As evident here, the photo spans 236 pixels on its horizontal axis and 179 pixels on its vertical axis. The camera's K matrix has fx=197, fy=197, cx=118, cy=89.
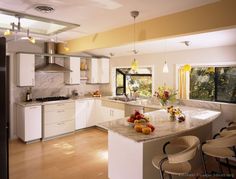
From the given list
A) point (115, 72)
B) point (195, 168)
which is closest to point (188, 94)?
point (195, 168)

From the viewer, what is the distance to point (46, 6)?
242cm

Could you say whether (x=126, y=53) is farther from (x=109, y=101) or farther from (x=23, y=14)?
(x=23, y=14)

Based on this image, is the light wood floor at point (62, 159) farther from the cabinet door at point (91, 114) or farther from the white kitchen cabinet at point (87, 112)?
the cabinet door at point (91, 114)

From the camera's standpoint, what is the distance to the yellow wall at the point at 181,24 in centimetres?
219

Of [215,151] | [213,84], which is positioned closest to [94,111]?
[213,84]

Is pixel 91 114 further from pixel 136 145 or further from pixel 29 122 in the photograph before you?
pixel 136 145

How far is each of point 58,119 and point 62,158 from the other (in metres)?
1.41

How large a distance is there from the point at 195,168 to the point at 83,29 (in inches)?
121

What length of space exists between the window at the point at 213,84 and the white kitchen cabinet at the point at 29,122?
3.56 m

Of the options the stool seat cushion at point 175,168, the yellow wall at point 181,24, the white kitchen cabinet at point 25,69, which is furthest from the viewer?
the white kitchen cabinet at point 25,69

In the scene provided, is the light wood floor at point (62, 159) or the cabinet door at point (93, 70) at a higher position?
the cabinet door at point (93, 70)

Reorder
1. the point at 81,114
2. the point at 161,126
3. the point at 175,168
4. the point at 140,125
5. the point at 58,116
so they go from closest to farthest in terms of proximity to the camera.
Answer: the point at 175,168
the point at 140,125
the point at 161,126
the point at 58,116
the point at 81,114

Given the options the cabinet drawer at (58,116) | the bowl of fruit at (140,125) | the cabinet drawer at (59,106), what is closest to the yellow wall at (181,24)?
the bowl of fruit at (140,125)

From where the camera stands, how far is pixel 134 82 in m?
5.83
